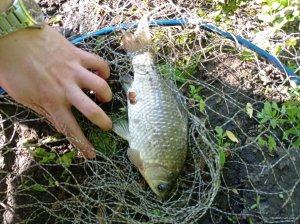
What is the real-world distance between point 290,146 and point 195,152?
53cm

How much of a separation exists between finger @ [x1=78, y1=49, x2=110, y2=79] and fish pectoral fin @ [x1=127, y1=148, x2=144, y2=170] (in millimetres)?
442

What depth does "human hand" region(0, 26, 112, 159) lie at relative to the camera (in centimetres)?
232

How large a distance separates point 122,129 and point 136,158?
0.19 metres

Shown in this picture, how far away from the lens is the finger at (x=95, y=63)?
2.56 meters

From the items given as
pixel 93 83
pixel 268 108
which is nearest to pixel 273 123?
pixel 268 108

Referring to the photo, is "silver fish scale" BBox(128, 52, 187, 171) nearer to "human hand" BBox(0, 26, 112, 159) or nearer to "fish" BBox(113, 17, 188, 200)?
"fish" BBox(113, 17, 188, 200)

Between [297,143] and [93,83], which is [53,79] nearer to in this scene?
[93,83]

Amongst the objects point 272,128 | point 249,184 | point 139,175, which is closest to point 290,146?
point 272,128

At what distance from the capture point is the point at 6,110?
2.79 metres

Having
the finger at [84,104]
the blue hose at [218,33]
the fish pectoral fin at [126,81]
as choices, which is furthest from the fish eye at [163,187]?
the blue hose at [218,33]

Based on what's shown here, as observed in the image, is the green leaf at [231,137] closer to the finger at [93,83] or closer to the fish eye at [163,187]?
the fish eye at [163,187]

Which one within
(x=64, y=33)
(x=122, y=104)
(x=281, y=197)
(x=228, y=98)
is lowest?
(x=281, y=197)

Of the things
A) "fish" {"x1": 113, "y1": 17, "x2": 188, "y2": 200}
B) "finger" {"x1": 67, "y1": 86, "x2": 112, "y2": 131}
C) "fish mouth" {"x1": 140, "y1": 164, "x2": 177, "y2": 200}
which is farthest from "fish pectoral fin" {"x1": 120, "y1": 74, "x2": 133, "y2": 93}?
"fish mouth" {"x1": 140, "y1": 164, "x2": 177, "y2": 200}

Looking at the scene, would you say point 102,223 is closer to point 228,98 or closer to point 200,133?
point 200,133
